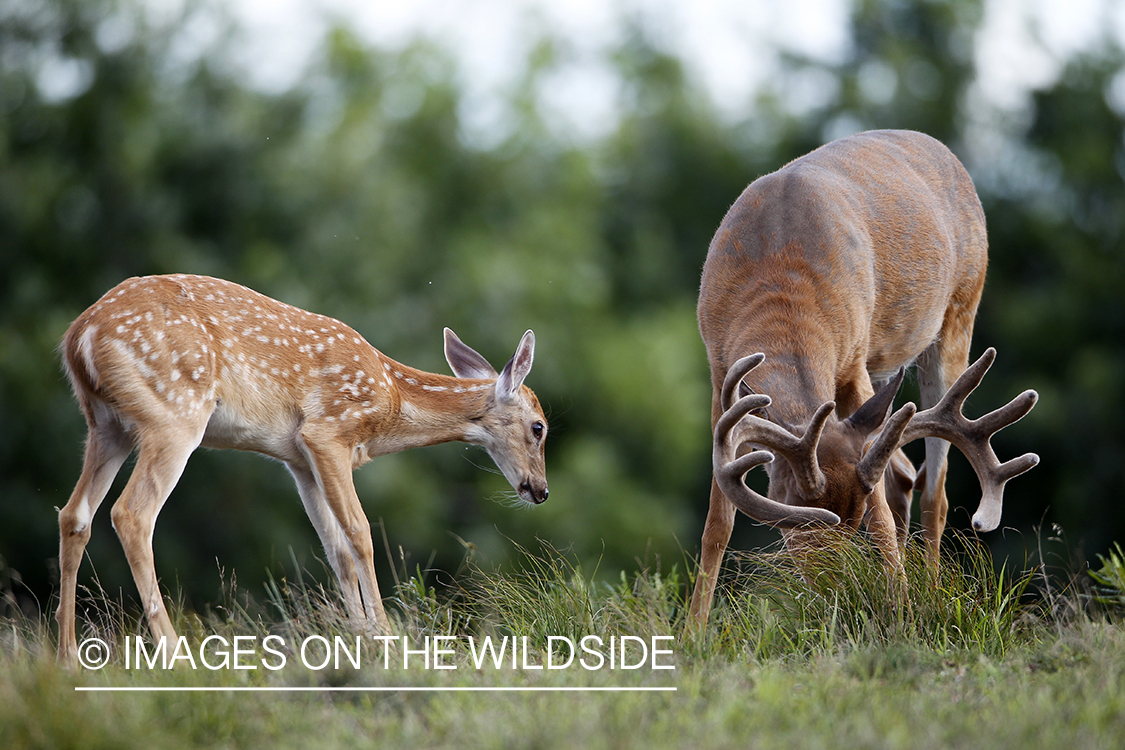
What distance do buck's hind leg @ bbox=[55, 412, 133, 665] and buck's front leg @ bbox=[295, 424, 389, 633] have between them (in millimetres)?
803

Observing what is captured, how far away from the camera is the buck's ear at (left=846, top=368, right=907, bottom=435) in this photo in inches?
201

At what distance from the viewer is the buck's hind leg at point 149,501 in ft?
16.2

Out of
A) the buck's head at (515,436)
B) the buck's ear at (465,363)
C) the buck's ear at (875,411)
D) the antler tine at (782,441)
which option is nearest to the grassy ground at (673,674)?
the antler tine at (782,441)

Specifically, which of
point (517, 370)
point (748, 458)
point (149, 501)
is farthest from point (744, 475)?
point (149, 501)

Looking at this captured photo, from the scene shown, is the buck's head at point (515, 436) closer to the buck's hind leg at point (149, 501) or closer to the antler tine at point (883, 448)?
the buck's hind leg at point (149, 501)

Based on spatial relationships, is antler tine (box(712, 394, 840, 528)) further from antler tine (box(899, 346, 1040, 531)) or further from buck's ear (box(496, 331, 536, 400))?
buck's ear (box(496, 331, 536, 400))

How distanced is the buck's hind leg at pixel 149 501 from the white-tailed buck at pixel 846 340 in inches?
88.1

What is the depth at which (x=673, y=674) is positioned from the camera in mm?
4430

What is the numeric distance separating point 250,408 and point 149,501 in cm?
63

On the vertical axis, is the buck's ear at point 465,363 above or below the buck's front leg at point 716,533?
above

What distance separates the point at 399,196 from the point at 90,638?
57.2ft

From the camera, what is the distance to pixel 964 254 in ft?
23.7

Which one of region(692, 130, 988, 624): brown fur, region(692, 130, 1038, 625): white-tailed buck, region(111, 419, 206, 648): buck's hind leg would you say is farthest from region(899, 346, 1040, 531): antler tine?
region(111, 419, 206, 648): buck's hind leg

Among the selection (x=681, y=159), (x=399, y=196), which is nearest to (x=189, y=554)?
(x=399, y=196)
